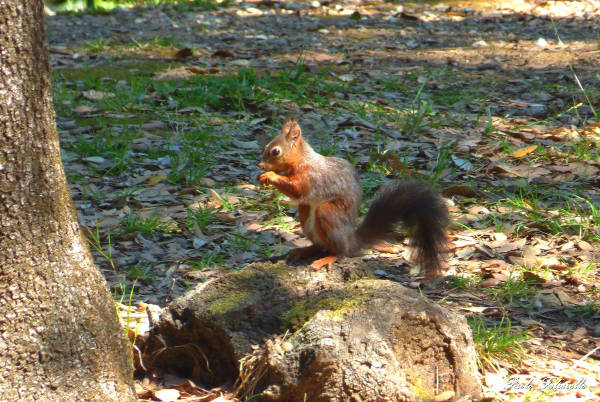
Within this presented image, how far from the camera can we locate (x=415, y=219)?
296 centimetres

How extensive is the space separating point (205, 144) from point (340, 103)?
1264 millimetres

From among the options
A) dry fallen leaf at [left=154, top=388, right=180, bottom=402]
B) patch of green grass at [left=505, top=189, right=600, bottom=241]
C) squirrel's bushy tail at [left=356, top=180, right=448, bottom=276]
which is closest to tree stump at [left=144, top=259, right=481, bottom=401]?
dry fallen leaf at [left=154, top=388, right=180, bottom=402]

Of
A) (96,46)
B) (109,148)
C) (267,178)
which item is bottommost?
(109,148)

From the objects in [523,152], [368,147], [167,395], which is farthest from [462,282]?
[368,147]

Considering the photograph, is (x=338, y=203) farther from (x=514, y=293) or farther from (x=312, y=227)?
(x=514, y=293)

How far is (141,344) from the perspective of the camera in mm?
2703

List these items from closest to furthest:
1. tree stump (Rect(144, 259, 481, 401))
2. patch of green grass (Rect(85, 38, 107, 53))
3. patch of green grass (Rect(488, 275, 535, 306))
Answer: tree stump (Rect(144, 259, 481, 401)) → patch of green grass (Rect(488, 275, 535, 306)) → patch of green grass (Rect(85, 38, 107, 53))

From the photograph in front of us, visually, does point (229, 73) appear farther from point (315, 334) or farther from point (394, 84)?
point (315, 334)

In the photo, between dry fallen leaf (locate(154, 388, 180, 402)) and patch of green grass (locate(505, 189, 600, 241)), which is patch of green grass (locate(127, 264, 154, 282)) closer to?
dry fallen leaf (locate(154, 388, 180, 402))

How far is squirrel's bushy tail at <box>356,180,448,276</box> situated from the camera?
2.92m

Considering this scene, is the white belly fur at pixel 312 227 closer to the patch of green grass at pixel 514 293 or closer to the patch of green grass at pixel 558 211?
the patch of green grass at pixel 514 293

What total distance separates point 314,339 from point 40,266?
2.79ft

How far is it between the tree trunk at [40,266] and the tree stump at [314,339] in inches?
13.1

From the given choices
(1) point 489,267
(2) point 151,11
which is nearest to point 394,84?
(1) point 489,267
